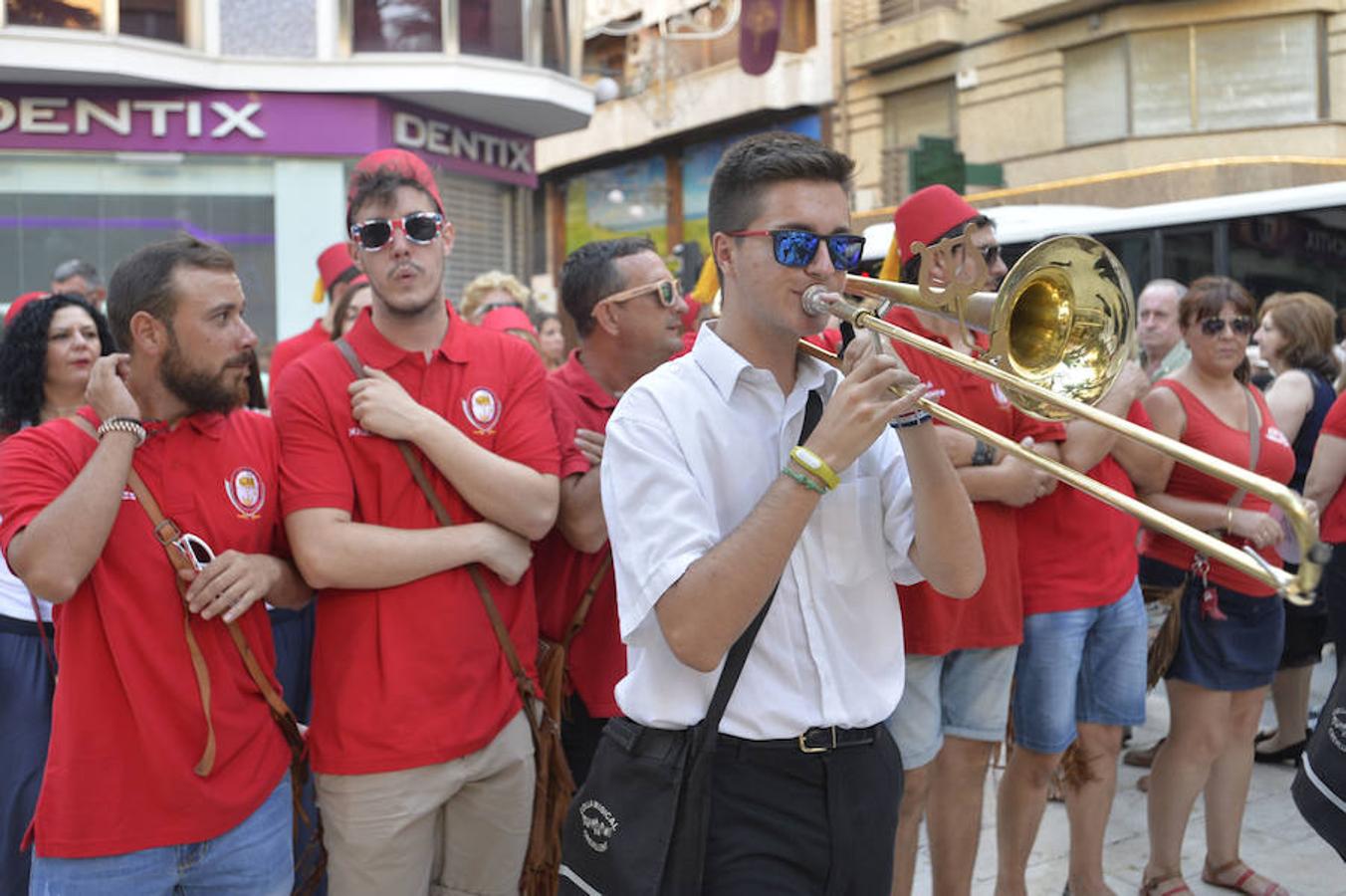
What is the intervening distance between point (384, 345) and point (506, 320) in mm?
3028

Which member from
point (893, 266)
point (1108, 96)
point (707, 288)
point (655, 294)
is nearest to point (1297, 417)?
point (893, 266)

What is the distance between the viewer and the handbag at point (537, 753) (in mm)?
3146

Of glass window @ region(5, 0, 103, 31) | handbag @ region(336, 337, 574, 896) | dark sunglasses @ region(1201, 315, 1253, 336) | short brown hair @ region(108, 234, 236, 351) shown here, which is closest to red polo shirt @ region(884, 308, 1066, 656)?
dark sunglasses @ region(1201, 315, 1253, 336)

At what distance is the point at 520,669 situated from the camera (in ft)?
10.6

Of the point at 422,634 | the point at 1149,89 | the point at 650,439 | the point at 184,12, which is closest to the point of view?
the point at 650,439

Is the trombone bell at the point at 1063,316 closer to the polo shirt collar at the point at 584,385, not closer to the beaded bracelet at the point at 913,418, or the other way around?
the beaded bracelet at the point at 913,418

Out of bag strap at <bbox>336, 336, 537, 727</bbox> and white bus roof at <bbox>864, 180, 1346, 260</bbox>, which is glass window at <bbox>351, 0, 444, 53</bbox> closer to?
white bus roof at <bbox>864, 180, 1346, 260</bbox>

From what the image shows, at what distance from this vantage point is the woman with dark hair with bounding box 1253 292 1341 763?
6.10 meters

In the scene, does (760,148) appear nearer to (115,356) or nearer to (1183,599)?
(115,356)

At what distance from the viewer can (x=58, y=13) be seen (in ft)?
40.7

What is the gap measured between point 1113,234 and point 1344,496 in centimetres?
664

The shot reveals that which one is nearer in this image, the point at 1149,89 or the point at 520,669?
the point at 520,669

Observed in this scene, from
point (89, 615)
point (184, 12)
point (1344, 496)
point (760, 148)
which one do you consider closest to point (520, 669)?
point (89, 615)

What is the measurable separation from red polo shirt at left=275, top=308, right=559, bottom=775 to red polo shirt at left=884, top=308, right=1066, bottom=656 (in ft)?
3.96
